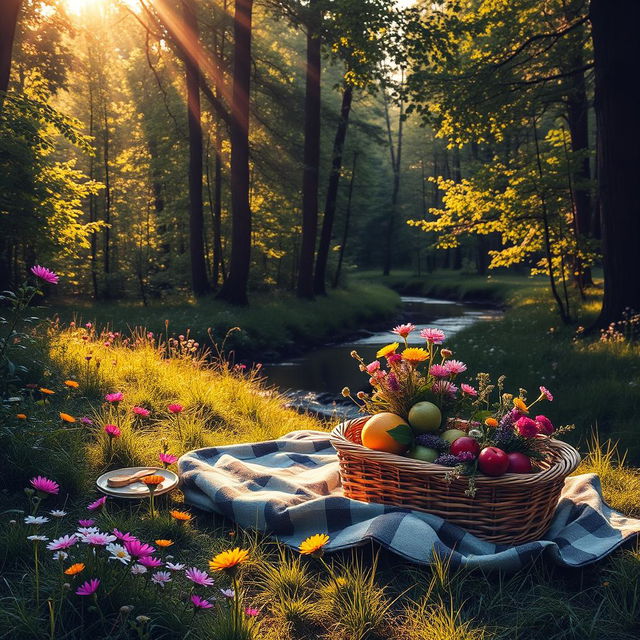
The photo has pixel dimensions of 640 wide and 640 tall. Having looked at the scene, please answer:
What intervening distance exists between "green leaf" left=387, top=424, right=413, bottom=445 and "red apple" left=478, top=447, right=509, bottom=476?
45 cm

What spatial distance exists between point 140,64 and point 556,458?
22.2 meters

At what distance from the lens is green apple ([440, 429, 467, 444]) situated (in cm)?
331

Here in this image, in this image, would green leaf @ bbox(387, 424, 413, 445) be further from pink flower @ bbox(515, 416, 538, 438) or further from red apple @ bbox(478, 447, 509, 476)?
pink flower @ bbox(515, 416, 538, 438)

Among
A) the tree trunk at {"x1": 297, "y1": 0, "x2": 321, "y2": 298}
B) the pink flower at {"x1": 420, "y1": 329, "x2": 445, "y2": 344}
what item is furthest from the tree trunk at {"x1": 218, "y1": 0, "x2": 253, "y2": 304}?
the pink flower at {"x1": 420, "y1": 329, "x2": 445, "y2": 344}

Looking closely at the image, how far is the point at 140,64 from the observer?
21750 millimetres

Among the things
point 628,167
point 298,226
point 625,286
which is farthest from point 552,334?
Answer: point 298,226

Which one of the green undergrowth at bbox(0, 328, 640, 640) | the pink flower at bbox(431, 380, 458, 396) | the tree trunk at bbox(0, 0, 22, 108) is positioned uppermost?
the tree trunk at bbox(0, 0, 22, 108)

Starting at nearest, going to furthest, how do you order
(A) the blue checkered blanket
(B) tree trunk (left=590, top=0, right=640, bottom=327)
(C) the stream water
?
1. (A) the blue checkered blanket
2. (B) tree trunk (left=590, top=0, right=640, bottom=327)
3. (C) the stream water

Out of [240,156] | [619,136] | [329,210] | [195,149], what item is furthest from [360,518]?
[329,210]

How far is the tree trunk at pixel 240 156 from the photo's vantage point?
48.3 feet

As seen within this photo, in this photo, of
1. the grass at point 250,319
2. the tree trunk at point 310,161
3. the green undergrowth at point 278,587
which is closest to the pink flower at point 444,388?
the green undergrowth at point 278,587

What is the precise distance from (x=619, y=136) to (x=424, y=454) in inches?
287

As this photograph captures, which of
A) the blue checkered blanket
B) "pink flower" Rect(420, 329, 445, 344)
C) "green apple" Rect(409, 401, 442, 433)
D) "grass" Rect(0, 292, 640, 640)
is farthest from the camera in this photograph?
"pink flower" Rect(420, 329, 445, 344)

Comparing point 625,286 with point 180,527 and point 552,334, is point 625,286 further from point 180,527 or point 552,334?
point 180,527
